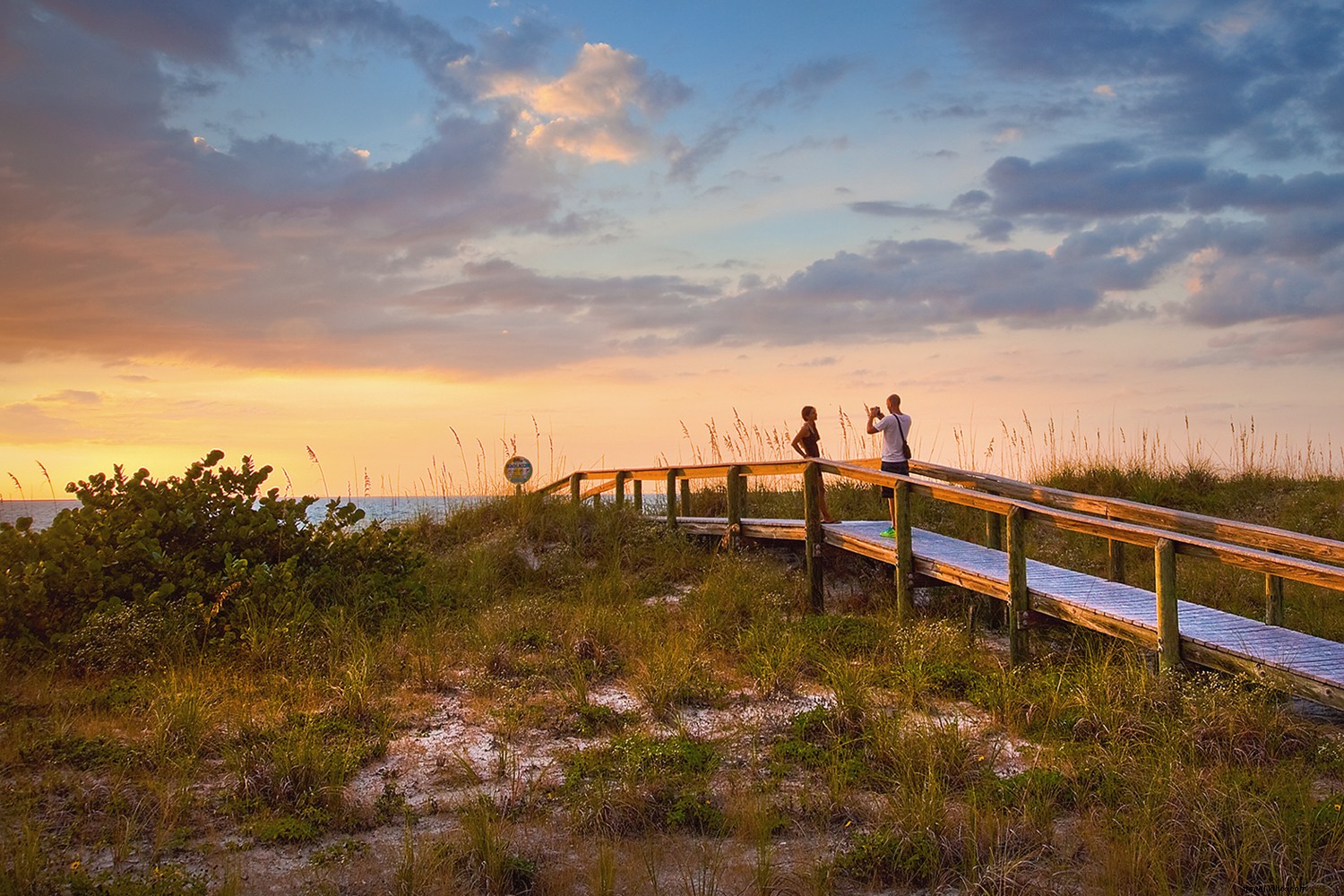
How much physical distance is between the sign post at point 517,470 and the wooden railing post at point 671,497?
11.5 feet

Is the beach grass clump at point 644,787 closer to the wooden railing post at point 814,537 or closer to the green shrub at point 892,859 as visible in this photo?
the green shrub at point 892,859

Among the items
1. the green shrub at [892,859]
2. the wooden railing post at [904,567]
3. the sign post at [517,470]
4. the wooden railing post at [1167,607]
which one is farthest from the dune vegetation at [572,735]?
A: the sign post at [517,470]

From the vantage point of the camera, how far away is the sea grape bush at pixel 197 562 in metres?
8.66

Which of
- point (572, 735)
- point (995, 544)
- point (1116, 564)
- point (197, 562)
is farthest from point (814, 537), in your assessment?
point (197, 562)

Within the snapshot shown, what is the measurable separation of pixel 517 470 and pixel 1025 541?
8.91 m

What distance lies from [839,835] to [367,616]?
19.4 feet

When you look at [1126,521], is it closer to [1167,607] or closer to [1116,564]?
[1116,564]

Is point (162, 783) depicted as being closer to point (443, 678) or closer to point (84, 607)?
point (443, 678)

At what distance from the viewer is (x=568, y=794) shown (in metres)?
5.44

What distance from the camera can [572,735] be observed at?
6.58m

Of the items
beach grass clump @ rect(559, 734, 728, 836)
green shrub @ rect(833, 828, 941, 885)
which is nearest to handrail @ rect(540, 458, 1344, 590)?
green shrub @ rect(833, 828, 941, 885)

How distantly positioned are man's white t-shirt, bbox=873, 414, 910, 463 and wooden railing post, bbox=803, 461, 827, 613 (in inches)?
38.1

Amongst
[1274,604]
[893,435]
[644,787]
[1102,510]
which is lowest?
[644,787]

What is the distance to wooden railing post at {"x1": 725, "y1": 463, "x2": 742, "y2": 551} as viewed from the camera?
39.6ft
